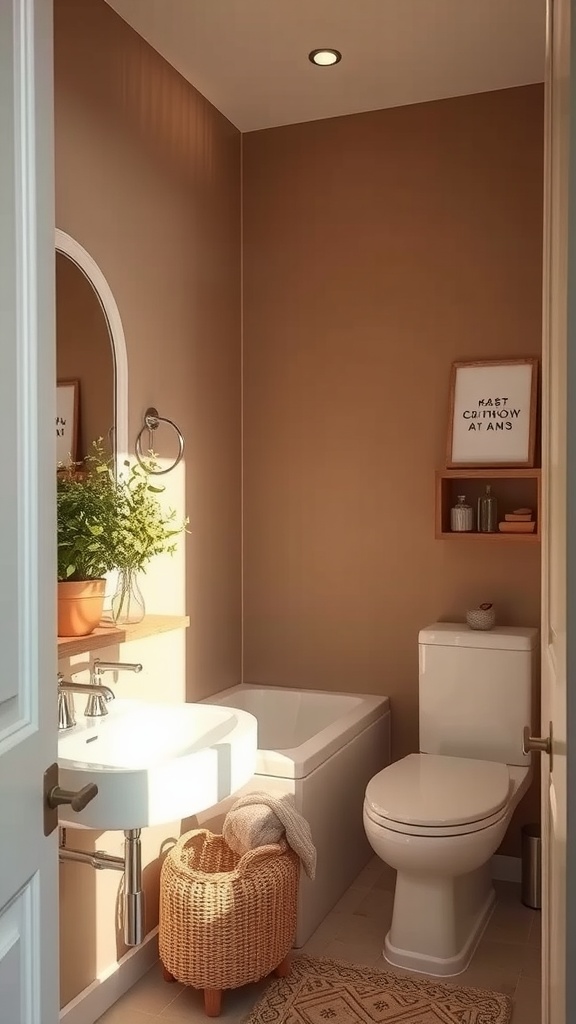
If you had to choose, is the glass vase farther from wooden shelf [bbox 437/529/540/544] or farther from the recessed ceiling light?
the recessed ceiling light

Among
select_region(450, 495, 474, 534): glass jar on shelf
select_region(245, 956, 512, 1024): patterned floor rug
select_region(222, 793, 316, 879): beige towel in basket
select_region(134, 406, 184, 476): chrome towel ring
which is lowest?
select_region(245, 956, 512, 1024): patterned floor rug

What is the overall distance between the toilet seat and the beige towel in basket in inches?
8.6

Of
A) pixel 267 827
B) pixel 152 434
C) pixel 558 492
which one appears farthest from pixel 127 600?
pixel 558 492

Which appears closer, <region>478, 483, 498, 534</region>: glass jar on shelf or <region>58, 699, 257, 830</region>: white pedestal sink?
<region>58, 699, 257, 830</region>: white pedestal sink

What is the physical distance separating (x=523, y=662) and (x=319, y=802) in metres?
0.83

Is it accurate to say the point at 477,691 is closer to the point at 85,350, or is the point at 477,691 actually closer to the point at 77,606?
the point at 77,606

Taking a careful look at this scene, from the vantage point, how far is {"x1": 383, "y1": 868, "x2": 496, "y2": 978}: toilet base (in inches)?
105

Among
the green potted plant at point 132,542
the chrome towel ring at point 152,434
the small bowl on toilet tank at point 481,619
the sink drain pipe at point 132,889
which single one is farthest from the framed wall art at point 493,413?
the sink drain pipe at point 132,889

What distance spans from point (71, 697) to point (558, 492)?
1554mm

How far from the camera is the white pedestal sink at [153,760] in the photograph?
1.90m

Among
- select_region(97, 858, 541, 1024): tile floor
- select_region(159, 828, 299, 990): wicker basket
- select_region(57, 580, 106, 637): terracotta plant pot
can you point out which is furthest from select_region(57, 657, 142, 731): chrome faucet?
select_region(97, 858, 541, 1024): tile floor

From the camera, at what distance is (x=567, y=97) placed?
3.21ft

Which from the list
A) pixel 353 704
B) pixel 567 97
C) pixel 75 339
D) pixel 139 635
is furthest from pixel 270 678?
pixel 567 97

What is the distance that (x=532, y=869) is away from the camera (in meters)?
3.05
